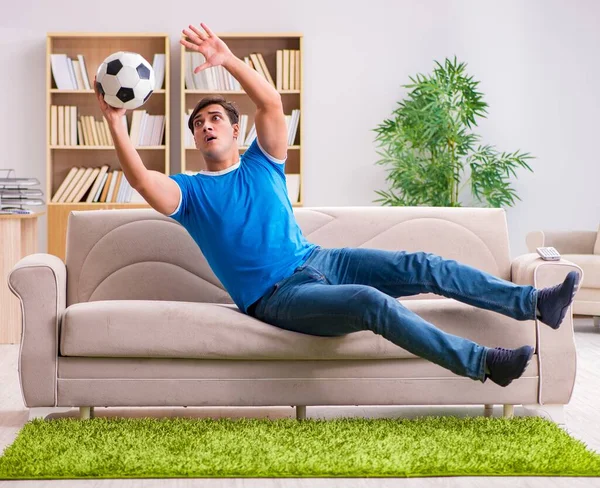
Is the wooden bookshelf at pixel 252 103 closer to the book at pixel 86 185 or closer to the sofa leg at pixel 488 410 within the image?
the book at pixel 86 185

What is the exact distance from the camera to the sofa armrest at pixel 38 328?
268 cm

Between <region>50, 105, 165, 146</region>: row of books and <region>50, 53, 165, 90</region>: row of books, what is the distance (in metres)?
0.16

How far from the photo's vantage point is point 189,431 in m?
2.52

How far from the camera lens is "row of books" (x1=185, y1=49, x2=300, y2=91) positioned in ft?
19.4

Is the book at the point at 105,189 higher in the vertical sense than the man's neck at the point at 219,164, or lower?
lower

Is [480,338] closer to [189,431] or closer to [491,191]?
[189,431]

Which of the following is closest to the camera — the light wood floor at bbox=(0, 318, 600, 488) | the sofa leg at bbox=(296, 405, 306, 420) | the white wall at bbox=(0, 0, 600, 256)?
the light wood floor at bbox=(0, 318, 600, 488)

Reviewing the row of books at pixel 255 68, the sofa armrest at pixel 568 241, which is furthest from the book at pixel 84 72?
the sofa armrest at pixel 568 241

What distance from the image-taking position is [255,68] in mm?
5934

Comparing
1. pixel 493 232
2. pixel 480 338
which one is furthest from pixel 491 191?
pixel 480 338

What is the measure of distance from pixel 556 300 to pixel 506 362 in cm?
33

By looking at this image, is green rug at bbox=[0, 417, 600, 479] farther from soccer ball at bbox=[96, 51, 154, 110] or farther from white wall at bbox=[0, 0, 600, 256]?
white wall at bbox=[0, 0, 600, 256]

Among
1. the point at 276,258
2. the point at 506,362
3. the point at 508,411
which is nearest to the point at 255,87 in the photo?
the point at 276,258

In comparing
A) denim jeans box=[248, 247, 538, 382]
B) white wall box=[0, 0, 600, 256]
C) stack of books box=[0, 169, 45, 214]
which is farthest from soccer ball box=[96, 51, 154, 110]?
white wall box=[0, 0, 600, 256]
